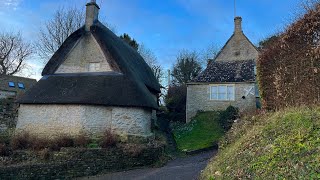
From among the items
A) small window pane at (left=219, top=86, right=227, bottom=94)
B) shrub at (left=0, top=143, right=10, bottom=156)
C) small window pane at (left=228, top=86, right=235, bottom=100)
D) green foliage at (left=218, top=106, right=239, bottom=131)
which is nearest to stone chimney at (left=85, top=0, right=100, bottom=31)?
shrub at (left=0, top=143, right=10, bottom=156)

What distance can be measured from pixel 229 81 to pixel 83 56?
43.8ft

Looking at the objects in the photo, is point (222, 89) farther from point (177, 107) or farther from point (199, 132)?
Answer: point (177, 107)

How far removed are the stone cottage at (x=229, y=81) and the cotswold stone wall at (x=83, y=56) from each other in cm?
1071

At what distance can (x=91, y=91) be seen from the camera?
15.6 m

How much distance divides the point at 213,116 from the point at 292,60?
51.3 feet

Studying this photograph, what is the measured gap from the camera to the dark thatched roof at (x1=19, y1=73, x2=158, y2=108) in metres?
15.1

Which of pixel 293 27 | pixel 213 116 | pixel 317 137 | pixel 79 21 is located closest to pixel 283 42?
pixel 293 27

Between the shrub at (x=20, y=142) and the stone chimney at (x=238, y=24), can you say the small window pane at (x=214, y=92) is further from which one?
the shrub at (x=20, y=142)

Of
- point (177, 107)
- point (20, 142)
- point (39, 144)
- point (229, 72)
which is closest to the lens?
point (39, 144)

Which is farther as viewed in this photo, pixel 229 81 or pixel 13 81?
pixel 13 81

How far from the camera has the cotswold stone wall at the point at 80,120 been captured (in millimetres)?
15023

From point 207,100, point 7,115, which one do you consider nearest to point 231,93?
point 207,100

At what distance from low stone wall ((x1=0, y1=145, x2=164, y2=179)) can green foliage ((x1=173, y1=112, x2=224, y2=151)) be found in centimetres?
451

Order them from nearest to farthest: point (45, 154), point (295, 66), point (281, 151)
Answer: point (281, 151) → point (295, 66) → point (45, 154)
